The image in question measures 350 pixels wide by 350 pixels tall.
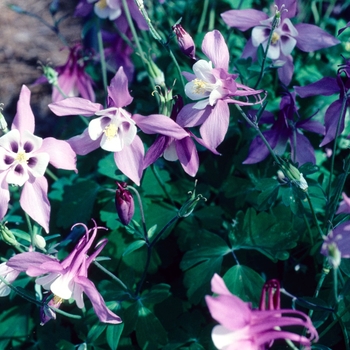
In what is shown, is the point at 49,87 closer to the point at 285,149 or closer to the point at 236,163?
the point at 236,163

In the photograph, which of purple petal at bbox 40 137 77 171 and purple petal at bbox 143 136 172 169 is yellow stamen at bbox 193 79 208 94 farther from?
purple petal at bbox 40 137 77 171

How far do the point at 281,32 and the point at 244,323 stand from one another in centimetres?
125

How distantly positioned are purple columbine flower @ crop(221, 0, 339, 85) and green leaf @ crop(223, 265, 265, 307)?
0.83 m

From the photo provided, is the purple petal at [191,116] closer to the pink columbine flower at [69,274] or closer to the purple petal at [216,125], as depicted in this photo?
the purple petal at [216,125]

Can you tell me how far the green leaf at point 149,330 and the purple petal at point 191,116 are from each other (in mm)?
708

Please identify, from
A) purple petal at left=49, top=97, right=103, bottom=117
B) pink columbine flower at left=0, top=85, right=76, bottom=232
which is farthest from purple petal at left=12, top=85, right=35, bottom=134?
purple petal at left=49, top=97, right=103, bottom=117

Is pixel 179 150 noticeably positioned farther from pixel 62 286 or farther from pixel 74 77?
pixel 74 77

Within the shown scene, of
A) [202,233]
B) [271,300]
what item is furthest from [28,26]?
[271,300]

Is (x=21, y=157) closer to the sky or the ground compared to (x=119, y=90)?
closer to the ground

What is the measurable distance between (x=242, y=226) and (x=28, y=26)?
2875 mm

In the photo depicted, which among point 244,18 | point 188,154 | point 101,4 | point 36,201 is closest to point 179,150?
point 188,154

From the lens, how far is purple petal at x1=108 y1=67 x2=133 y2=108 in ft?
4.80

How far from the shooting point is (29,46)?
3.83 metres

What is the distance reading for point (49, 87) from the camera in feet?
11.8
